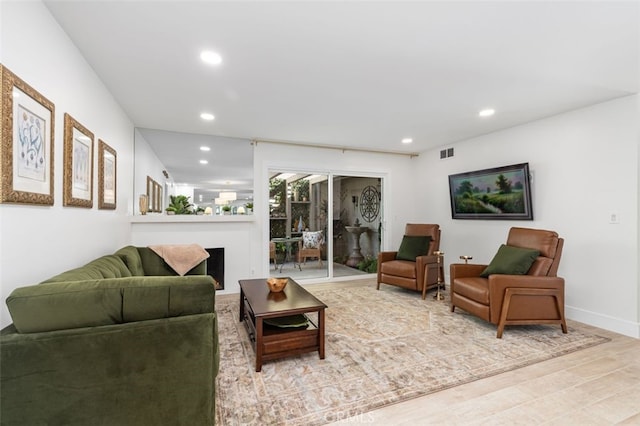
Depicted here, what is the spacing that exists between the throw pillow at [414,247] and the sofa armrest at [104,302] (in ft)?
12.1

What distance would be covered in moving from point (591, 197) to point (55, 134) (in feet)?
16.2

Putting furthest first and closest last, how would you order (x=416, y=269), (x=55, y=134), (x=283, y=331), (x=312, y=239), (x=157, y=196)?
(x=312, y=239) → (x=157, y=196) → (x=416, y=269) → (x=283, y=331) → (x=55, y=134)

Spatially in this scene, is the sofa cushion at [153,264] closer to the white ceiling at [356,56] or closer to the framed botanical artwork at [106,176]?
the framed botanical artwork at [106,176]

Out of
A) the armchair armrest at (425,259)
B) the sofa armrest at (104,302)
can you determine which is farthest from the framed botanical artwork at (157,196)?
the armchair armrest at (425,259)

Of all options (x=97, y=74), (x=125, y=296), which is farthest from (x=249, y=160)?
(x=125, y=296)

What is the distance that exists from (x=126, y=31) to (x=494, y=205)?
181 inches

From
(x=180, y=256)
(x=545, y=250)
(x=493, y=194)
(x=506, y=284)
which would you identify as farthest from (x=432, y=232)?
(x=180, y=256)

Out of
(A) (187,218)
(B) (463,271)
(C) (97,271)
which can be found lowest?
(B) (463,271)

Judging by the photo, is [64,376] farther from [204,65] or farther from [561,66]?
[561,66]

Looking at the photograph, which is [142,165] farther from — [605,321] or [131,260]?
[605,321]

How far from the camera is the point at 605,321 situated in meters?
3.13

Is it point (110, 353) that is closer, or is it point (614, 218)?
point (110, 353)

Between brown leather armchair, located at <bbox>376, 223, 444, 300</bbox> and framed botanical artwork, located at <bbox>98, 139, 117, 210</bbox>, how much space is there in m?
3.65

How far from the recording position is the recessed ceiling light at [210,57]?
2.20 metres
